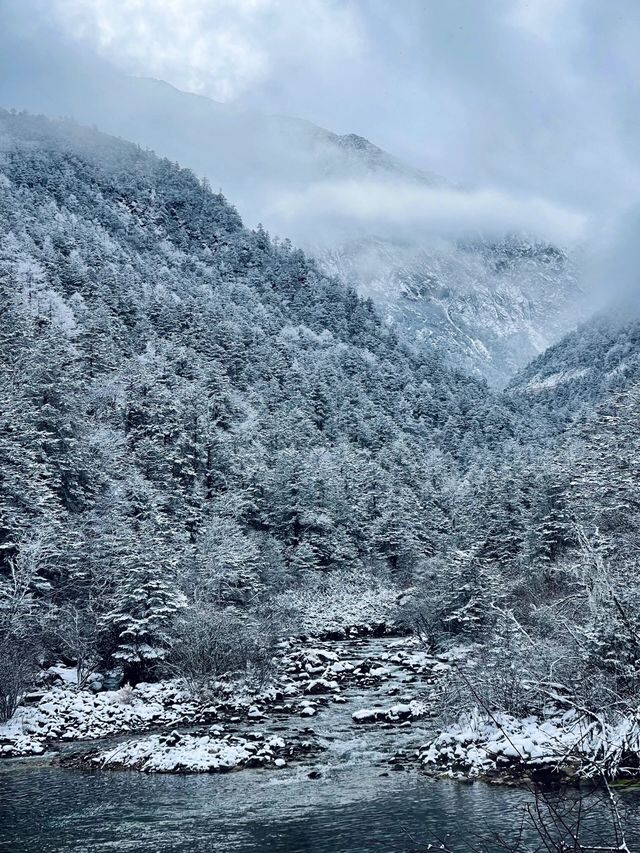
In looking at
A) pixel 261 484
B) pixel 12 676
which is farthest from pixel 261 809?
pixel 261 484

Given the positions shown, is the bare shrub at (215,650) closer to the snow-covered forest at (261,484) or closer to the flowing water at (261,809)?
the snow-covered forest at (261,484)

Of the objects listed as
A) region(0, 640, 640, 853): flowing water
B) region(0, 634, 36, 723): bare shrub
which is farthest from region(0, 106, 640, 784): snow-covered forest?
region(0, 640, 640, 853): flowing water

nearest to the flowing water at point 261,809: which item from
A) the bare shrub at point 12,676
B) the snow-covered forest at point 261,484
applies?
the snow-covered forest at point 261,484

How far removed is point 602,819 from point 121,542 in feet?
94.1

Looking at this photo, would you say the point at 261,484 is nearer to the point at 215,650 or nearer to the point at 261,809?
the point at 215,650

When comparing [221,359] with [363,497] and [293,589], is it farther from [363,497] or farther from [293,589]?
[293,589]

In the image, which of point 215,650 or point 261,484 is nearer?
point 215,650

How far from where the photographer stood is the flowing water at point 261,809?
15.2m

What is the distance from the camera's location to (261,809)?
17.4 metres

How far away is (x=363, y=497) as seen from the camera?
87.3 meters

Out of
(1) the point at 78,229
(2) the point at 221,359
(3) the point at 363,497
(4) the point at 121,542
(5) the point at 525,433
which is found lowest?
(4) the point at 121,542

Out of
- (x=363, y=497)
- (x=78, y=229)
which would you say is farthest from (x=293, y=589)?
(x=78, y=229)

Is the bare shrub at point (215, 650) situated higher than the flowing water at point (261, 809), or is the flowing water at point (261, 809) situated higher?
the bare shrub at point (215, 650)

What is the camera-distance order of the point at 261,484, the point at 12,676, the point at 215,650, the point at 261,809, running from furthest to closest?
1. the point at 261,484
2. the point at 215,650
3. the point at 12,676
4. the point at 261,809
